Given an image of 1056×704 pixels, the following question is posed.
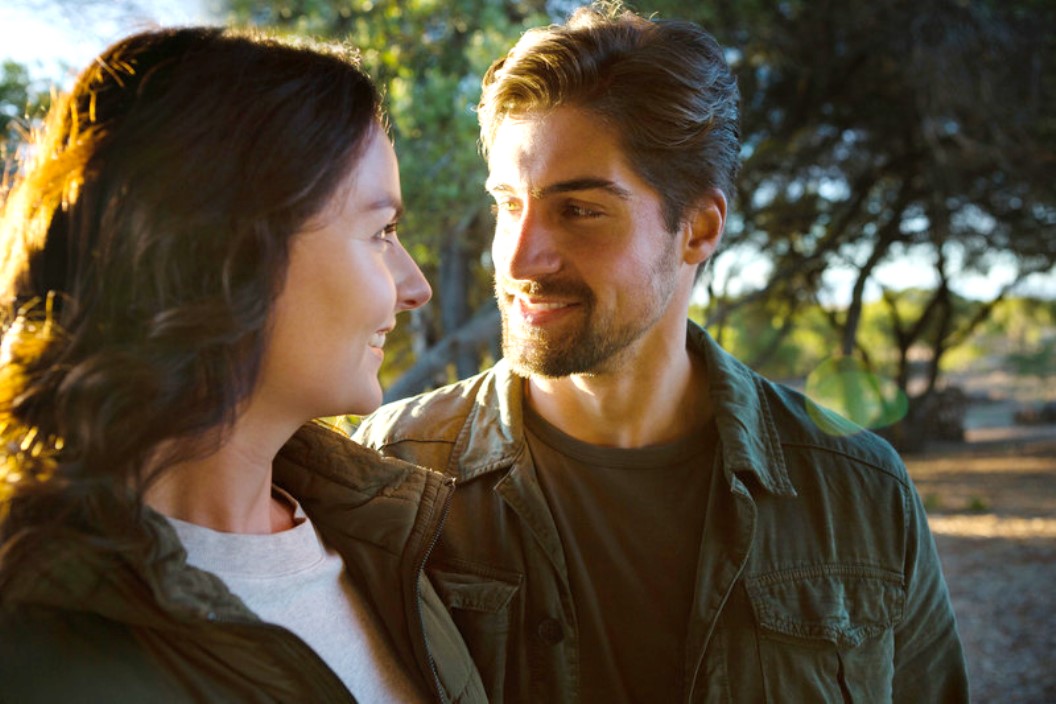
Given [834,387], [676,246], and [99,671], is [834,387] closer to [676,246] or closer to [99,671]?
[676,246]

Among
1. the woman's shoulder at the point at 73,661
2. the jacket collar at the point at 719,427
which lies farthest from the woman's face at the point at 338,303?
the jacket collar at the point at 719,427

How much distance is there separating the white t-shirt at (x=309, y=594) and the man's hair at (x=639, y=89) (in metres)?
1.32

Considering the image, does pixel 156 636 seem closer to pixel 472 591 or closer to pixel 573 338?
pixel 472 591

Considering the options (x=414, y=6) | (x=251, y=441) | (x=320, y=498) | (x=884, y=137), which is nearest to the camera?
(x=251, y=441)

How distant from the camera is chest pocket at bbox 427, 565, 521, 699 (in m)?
1.98

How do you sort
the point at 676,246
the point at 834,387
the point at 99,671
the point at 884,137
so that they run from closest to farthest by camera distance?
1. the point at 99,671
2. the point at 676,246
3. the point at 884,137
4. the point at 834,387

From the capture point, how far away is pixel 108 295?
1.21 m

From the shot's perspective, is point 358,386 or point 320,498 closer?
point 358,386

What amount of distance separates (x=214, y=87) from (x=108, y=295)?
0.33 meters

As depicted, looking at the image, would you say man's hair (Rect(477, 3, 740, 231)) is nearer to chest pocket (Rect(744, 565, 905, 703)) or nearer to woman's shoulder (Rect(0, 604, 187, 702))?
chest pocket (Rect(744, 565, 905, 703))

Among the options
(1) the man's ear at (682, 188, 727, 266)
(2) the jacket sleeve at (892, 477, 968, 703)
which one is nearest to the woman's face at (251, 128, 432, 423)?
(1) the man's ear at (682, 188, 727, 266)

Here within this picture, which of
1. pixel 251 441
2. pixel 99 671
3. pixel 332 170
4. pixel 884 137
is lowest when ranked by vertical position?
pixel 99 671

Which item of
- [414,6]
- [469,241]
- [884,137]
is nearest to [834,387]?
[884,137]

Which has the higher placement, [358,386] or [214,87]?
[214,87]
